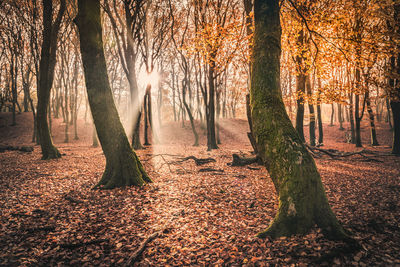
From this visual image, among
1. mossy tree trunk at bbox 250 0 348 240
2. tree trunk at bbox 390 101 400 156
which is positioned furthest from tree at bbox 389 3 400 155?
mossy tree trunk at bbox 250 0 348 240

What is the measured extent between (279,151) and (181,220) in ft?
8.74

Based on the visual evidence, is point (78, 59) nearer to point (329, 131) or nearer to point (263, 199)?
point (263, 199)

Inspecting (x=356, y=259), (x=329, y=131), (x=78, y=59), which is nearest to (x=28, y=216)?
(x=356, y=259)

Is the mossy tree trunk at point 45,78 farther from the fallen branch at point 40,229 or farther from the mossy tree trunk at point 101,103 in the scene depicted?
the fallen branch at point 40,229

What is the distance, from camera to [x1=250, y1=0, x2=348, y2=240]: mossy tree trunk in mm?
3320

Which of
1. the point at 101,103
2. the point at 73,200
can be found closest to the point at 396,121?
the point at 101,103

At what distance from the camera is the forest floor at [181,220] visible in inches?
124

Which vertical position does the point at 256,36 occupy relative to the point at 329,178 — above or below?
above

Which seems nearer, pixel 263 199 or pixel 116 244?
pixel 116 244

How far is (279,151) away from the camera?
11.6ft

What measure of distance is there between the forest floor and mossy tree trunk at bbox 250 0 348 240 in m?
0.26

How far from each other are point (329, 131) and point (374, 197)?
102ft

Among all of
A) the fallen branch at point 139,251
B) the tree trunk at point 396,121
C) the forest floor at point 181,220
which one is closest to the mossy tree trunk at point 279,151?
the forest floor at point 181,220

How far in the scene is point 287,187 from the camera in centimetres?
338
